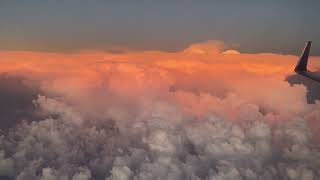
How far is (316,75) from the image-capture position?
34375mm

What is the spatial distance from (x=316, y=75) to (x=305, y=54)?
6.68 ft

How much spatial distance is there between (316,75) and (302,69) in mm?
1326

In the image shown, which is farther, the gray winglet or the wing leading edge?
the gray winglet

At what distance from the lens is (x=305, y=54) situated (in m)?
35.2

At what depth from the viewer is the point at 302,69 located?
35.2m

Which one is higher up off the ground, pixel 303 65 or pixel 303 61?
pixel 303 61

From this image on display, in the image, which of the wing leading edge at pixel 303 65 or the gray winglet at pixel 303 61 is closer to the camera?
the wing leading edge at pixel 303 65

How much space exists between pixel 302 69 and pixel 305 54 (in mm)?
1266
